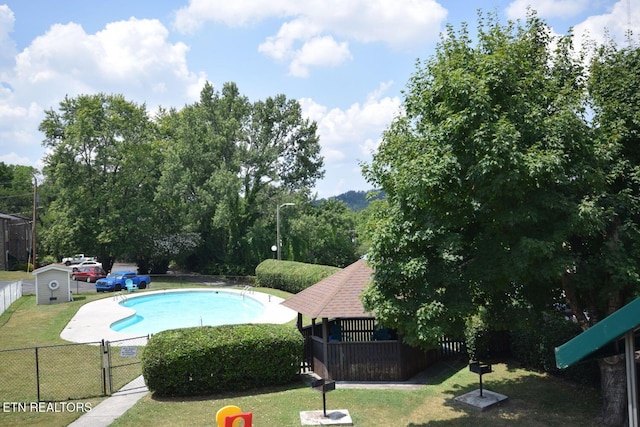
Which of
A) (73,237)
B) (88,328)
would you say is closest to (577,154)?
(88,328)

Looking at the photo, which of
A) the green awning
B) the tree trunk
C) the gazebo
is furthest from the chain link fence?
the tree trunk

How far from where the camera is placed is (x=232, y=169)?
43.7 metres

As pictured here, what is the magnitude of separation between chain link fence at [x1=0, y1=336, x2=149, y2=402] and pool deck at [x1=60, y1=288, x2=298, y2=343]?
261 cm

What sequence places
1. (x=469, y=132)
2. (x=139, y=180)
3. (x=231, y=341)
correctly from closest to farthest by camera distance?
(x=469, y=132)
(x=231, y=341)
(x=139, y=180)

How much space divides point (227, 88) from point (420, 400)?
38640 millimetres

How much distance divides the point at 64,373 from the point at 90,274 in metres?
27.4

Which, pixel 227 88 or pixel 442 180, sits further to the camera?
pixel 227 88

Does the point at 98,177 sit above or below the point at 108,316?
above

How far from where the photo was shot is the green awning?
517 centimetres

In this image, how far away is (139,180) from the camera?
141ft

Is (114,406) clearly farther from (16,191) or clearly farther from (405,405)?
(16,191)

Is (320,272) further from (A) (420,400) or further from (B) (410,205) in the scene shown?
(B) (410,205)

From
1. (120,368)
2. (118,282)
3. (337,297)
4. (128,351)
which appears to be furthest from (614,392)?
(118,282)

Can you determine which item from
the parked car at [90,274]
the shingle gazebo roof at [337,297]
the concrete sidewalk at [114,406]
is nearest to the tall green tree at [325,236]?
the parked car at [90,274]
